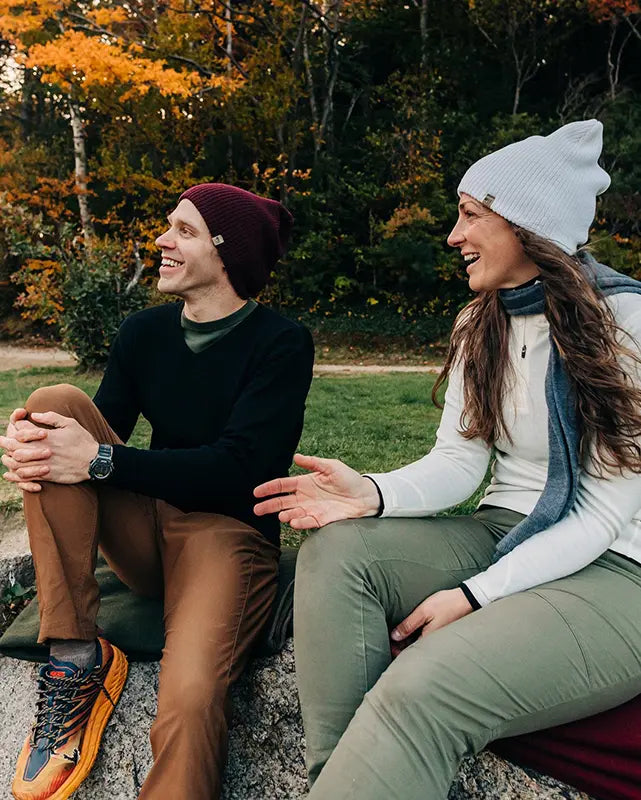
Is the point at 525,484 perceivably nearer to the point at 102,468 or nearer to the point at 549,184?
the point at 549,184

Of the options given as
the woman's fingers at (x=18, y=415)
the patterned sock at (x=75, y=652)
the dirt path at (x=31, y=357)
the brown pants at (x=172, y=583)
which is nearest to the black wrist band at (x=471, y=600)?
the brown pants at (x=172, y=583)

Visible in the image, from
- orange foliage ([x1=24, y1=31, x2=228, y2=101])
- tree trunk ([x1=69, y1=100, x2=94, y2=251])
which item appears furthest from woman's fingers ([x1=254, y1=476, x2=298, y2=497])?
tree trunk ([x1=69, y1=100, x2=94, y2=251])

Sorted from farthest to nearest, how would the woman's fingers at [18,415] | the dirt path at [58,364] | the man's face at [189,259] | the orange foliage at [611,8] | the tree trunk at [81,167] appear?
the tree trunk at [81,167]
the orange foliage at [611,8]
the dirt path at [58,364]
the man's face at [189,259]
the woman's fingers at [18,415]

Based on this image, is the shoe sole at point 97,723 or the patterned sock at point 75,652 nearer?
the shoe sole at point 97,723

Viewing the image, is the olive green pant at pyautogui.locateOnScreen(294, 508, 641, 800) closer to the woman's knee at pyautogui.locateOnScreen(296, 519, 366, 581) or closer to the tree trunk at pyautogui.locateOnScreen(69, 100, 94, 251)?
the woman's knee at pyautogui.locateOnScreen(296, 519, 366, 581)

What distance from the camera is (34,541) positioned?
204cm

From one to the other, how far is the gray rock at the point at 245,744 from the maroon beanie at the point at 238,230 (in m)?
1.24

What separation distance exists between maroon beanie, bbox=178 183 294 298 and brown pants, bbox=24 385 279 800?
0.69 metres

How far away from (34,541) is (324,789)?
1.08 metres

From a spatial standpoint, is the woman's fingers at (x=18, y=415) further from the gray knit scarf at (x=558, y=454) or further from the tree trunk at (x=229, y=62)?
the tree trunk at (x=229, y=62)

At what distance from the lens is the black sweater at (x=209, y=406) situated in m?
2.20

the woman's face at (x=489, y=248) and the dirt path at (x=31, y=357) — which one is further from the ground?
the woman's face at (x=489, y=248)

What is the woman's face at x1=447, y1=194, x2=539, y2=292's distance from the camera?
80.1 inches

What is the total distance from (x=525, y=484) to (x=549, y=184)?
0.83m
